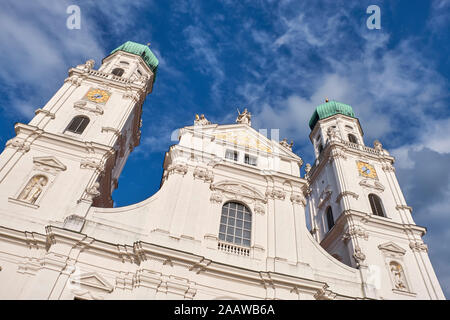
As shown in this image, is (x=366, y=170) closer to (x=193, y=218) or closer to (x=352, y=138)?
(x=352, y=138)

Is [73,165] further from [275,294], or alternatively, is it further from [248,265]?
[275,294]

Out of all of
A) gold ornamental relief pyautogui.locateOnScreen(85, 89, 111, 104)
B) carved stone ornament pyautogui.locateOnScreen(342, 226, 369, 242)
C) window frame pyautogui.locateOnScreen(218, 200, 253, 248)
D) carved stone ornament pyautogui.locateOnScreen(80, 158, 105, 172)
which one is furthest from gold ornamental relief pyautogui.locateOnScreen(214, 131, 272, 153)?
gold ornamental relief pyautogui.locateOnScreen(85, 89, 111, 104)

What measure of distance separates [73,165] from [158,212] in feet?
17.0

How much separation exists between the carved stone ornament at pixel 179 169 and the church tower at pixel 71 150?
11.2 feet

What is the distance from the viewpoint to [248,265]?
14.9 m

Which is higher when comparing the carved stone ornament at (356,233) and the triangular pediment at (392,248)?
the carved stone ornament at (356,233)

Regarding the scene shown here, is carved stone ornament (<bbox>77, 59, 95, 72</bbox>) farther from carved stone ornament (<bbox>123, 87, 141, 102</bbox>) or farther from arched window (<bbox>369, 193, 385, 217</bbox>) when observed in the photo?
arched window (<bbox>369, 193, 385, 217</bbox>)

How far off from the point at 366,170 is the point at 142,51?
66.6 ft

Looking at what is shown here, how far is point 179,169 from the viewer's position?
17.7 meters

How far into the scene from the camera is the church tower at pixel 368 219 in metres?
17.5

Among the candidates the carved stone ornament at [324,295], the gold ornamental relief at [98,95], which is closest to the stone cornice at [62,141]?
the gold ornamental relief at [98,95]

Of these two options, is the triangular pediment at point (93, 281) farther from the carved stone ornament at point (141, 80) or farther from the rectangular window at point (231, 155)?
the carved stone ornament at point (141, 80)

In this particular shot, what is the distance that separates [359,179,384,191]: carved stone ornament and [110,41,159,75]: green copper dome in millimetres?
19380
